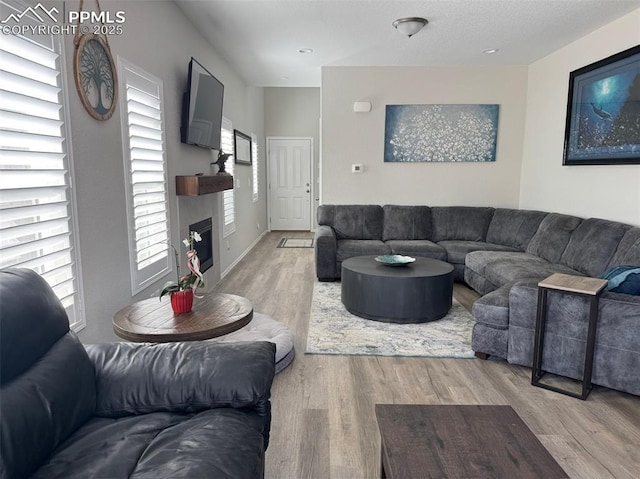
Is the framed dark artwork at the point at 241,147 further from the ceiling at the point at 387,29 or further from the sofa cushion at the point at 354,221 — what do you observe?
the sofa cushion at the point at 354,221

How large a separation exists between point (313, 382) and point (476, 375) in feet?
3.44

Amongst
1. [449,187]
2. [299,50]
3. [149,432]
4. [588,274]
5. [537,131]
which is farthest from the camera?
[449,187]

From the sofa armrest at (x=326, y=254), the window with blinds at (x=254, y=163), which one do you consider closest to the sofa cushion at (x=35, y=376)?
the sofa armrest at (x=326, y=254)

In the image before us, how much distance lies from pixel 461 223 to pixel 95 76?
164 inches

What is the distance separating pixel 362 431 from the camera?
207 centimetres

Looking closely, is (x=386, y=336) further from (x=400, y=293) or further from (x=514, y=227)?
(x=514, y=227)

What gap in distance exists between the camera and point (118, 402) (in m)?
1.44

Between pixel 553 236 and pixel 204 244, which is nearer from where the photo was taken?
pixel 553 236

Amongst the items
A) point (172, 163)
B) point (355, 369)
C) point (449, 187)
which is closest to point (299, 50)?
point (172, 163)

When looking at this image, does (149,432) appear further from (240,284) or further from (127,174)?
(240,284)

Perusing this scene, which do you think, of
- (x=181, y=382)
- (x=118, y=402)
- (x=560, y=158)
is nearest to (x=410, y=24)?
(x=560, y=158)

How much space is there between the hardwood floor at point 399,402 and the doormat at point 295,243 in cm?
387

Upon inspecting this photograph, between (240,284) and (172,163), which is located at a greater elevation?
(172,163)

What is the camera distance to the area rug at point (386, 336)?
9.77ft
